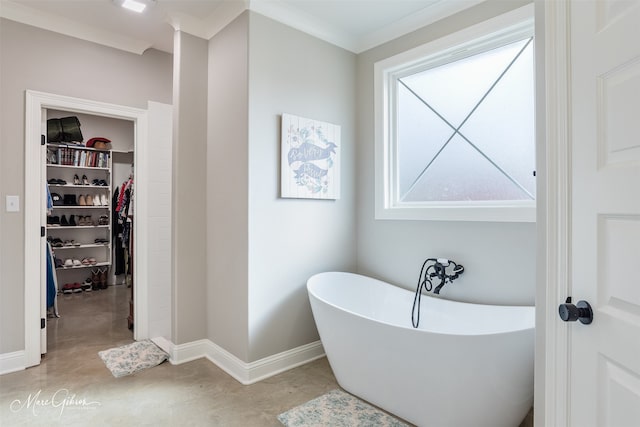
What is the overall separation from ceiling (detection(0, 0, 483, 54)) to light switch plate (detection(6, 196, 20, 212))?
136cm

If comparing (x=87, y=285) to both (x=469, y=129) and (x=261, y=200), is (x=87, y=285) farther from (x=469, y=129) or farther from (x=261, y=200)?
(x=469, y=129)

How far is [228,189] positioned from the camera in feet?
8.85

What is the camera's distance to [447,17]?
2.60 meters

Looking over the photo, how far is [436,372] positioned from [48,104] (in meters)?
3.37

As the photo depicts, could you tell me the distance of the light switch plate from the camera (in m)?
2.60

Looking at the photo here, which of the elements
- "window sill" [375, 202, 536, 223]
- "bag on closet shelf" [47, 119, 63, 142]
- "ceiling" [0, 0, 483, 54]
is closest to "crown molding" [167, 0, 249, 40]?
"ceiling" [0, 0, 483, 54]

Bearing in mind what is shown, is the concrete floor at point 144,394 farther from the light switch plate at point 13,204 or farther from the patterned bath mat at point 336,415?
the light switch plate at point 13,204

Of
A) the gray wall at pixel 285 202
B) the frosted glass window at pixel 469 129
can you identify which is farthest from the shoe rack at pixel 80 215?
the frosted glass window at pixel 469 129

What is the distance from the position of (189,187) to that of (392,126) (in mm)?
1814

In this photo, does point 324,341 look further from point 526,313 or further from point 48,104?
point 48,104

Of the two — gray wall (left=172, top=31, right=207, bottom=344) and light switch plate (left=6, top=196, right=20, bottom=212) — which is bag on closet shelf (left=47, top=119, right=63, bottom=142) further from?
gray wall (left=172, top=31, right=207, bottom=344)

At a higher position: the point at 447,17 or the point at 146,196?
the point at 447,17

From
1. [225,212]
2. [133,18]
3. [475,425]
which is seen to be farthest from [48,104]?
[475,425]

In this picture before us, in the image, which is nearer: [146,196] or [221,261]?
[221,261]
